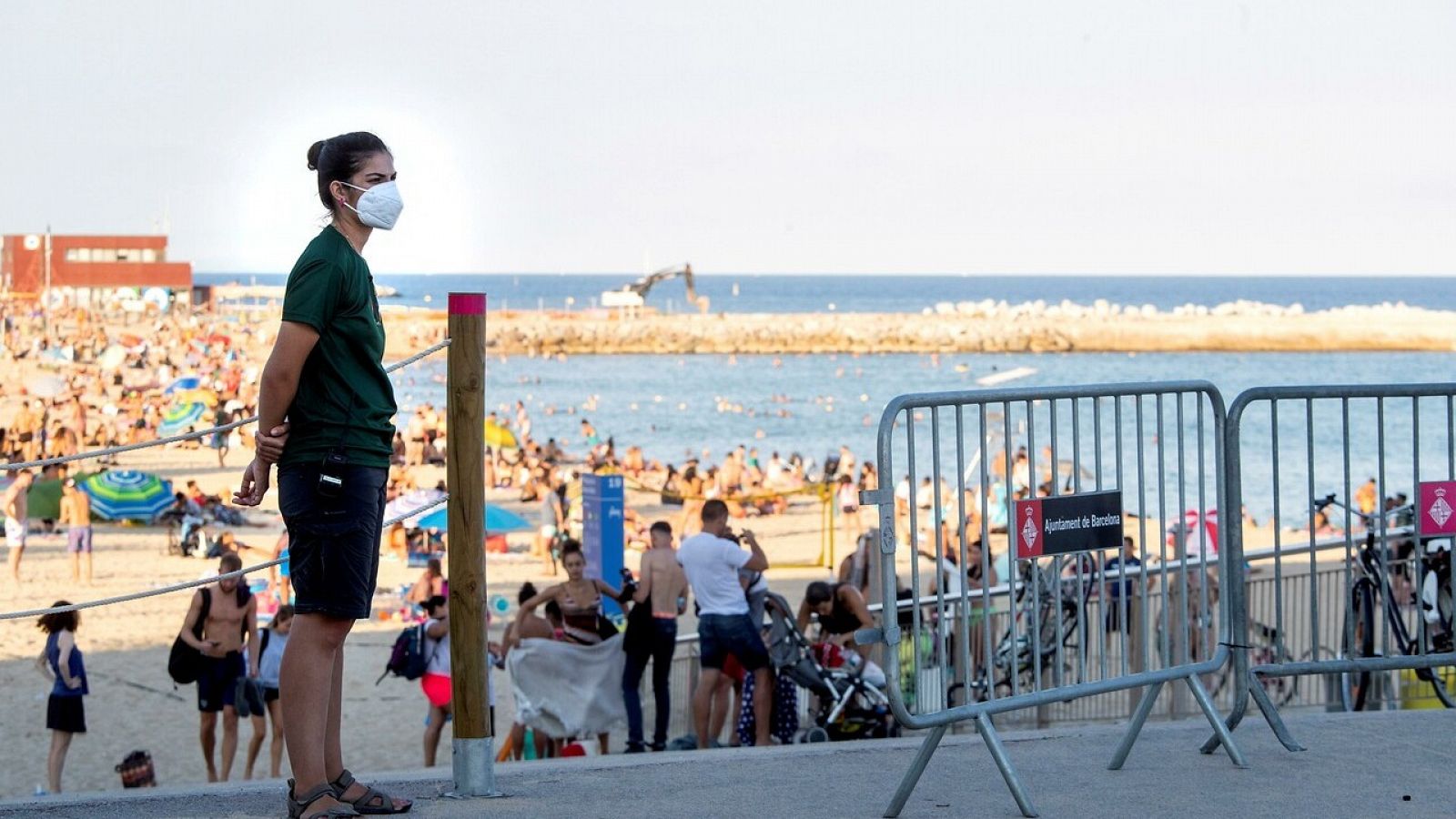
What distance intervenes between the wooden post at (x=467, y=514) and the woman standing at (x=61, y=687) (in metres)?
6.16

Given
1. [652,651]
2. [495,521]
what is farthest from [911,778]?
Answer: [495,521]

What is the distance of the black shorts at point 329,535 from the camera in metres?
3.96

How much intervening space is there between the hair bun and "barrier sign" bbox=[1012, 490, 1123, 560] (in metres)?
2.12

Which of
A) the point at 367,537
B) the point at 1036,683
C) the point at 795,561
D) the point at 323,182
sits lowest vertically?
the point at 795,561

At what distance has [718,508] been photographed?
33.2 feet

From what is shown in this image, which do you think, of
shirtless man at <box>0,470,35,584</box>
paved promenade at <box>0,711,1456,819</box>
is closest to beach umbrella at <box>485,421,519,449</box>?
shirtless man at <box>0,470,35,584</box>

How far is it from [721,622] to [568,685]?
1204 millimetres

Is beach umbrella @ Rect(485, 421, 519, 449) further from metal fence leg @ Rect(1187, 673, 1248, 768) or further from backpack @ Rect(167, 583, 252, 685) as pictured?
metal fence leg @ Rect(1187, 673, 1248, 768)

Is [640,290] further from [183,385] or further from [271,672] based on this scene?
[271,672]

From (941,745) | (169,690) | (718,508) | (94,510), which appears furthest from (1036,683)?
(94,510)

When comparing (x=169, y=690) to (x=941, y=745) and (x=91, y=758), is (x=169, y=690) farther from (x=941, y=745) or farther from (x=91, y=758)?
(x=941, y=745)

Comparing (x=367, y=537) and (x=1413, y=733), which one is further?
(x=1413, y=733)

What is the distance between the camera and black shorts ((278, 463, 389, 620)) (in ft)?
13.0

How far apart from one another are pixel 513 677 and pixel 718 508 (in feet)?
5.32
